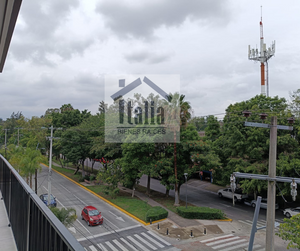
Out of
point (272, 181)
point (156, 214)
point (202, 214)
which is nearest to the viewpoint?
point (272, 181)

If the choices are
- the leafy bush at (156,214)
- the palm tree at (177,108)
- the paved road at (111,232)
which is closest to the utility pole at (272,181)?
the paved road at (111,232)

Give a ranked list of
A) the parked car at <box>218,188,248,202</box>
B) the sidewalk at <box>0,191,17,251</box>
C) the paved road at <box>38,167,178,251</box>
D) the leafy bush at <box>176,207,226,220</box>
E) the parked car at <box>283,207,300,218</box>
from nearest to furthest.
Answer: the sidewalk at <box>0,191,17,251</box>
the paved road at <box>38,167,178,251</box>
the leafy bush at <box>176,207,226,220</box>
the parked car at <box>283,207,300,218</box>
the parked car at <box>218,188,248,202</box>

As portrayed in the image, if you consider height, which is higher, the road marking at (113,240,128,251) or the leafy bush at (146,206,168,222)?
the leafy bush at (146,206,168,222)

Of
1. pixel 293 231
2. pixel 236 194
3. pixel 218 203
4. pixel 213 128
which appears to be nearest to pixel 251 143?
pixel 236 194

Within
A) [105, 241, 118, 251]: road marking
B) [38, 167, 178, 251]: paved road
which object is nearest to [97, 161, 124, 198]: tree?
[38, 167, 178, 251]: paved road

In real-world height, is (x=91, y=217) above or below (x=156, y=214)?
above

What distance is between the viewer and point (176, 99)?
1744cm

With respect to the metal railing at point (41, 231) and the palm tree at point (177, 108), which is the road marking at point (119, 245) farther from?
the metal railing at point (41, 231)

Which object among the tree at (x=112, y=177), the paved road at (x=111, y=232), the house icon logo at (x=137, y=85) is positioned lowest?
the paved road at (x=111, y=232)

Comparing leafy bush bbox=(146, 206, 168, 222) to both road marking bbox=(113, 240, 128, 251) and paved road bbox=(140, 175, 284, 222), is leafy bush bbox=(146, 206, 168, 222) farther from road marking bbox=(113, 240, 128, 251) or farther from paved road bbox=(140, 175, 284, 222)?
road marking bbox=(113, 240, 128, 251)

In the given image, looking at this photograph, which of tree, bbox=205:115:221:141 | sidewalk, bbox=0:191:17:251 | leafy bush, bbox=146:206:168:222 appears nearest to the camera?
sidewalk, bbox=0:191:17:251

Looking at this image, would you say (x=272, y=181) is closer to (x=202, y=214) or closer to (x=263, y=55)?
(x=202, y=214)

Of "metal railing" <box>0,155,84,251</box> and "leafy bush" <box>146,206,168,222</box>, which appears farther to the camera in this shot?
"leafy bush" <box>146,206,168,222</box>

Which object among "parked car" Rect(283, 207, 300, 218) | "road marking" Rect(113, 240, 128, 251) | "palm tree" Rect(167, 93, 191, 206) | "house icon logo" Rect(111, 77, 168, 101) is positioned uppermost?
"house icon logo" Rect(111, 77, 168, 101)
